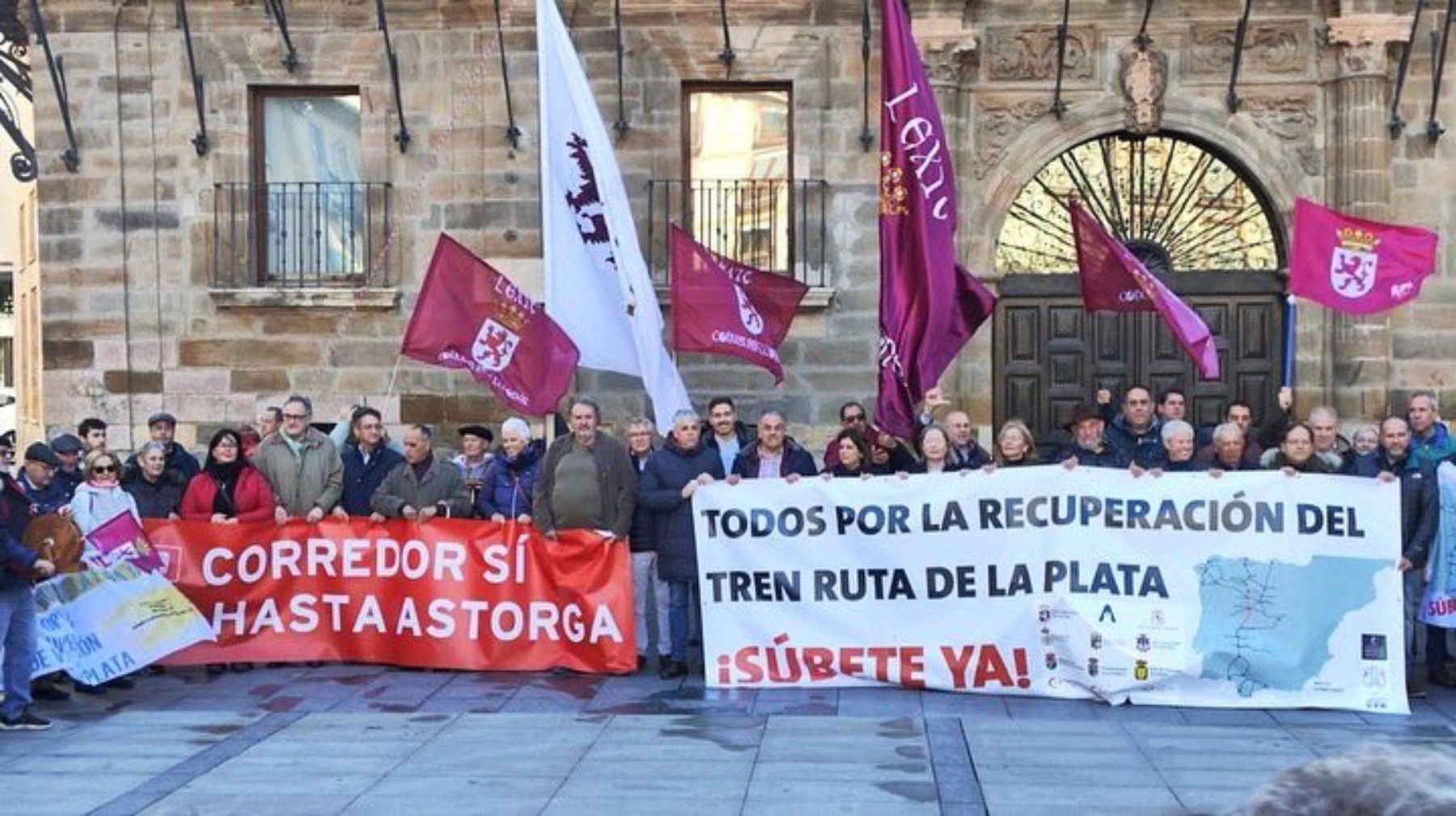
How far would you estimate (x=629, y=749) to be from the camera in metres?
7.97

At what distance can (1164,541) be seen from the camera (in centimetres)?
914

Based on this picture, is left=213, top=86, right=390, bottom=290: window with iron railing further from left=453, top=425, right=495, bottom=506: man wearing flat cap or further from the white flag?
the white flag

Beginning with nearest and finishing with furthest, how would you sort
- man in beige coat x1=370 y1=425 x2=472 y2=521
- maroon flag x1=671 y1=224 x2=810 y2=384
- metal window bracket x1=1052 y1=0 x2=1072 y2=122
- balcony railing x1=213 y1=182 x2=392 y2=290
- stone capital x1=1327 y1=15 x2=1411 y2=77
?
man in beige coat x1=370 y1=425 x2=472 y2=521
maroon flag x1=671 y1=224 x2=810 y2=384
stone capital x1=1327 y1=15 x2=1411 y2=77
metal window bracket x1=1052 y1=0 x2=1072 y2=122
balcony railing x1=213 y1=182 x2=392 y2=290

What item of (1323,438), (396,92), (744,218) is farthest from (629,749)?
(396,92)

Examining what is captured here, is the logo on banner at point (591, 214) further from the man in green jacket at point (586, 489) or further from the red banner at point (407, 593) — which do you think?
the red banner at point (407, 593)

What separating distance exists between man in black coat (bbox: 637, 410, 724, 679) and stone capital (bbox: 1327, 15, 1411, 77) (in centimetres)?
684

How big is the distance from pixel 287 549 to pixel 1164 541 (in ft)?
17.0

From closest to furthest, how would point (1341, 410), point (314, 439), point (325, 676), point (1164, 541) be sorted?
point (1164, 541)
point (325, 676)
point (314, 439)
point (1341, 410)

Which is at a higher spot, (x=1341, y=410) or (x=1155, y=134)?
(x=1155, y=134)

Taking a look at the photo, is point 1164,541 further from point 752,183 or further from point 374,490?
point 752,183

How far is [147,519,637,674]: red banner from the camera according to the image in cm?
1009

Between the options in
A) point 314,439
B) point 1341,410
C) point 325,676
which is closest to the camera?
point 325,676

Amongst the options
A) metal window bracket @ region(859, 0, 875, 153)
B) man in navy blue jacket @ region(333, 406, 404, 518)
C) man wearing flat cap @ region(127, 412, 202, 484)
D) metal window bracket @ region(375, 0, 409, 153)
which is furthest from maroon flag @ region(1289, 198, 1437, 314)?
man wearing flat cap @ region(127, 412, 202, 484)

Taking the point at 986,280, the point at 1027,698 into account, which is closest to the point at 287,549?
the point at 1027,698
